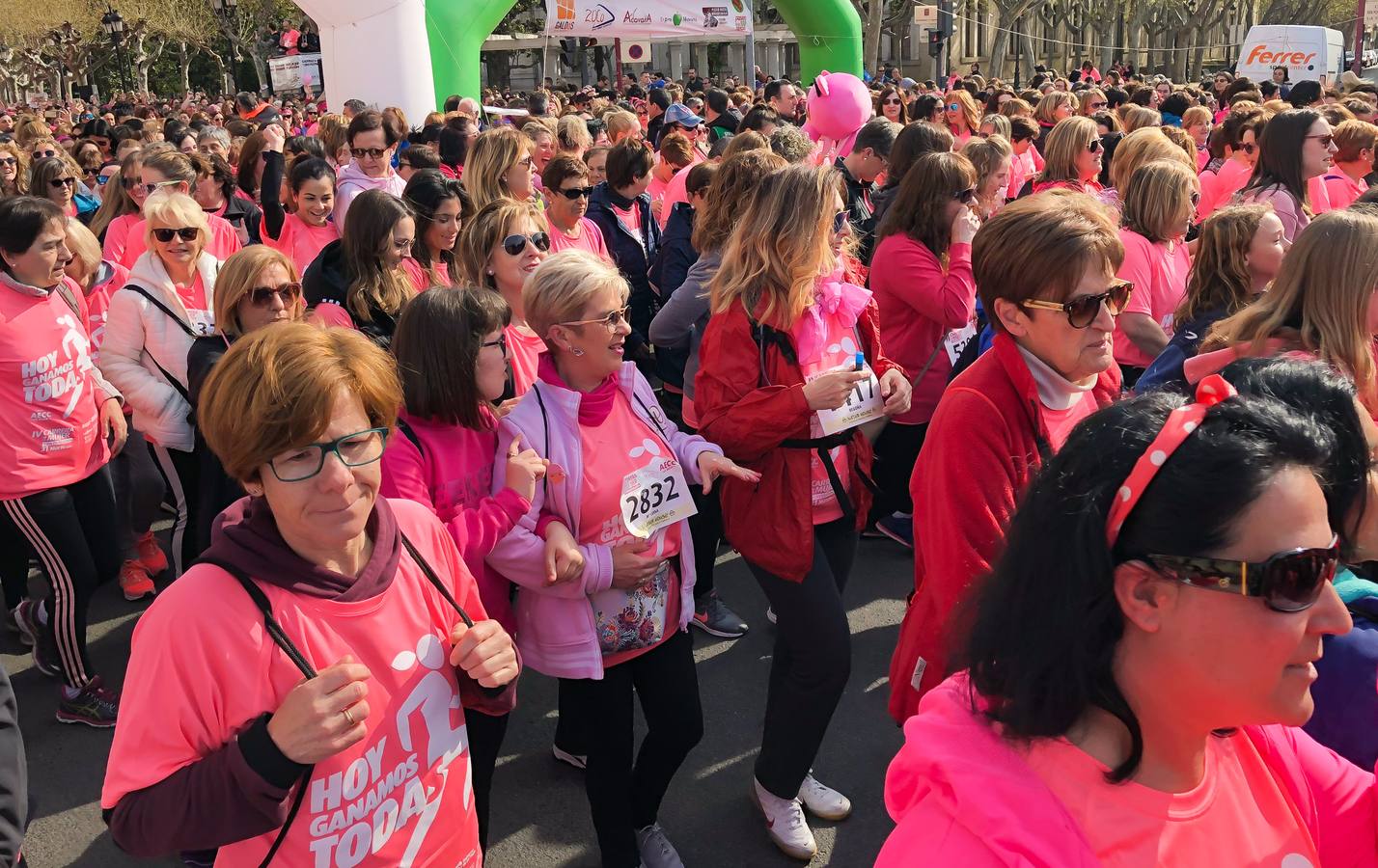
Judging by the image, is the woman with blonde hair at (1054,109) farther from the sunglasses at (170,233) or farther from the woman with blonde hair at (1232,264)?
the sunglasses at (170,233)

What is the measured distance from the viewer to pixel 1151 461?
1236mm

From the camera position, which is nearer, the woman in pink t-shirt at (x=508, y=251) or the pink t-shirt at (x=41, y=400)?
the pink t-shirt at (x=41, y=400)

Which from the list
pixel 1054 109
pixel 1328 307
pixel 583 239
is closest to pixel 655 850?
pixel 1328 307

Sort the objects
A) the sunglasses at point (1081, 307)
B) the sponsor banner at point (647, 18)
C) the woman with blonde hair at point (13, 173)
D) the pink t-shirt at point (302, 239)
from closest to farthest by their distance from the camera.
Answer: the sunglasses at point (1081, 307)
the pink t-shirt at point (302, 239)
the woman with blonde hair at point (13, 173)
the sponsor banner at point (647, 18)

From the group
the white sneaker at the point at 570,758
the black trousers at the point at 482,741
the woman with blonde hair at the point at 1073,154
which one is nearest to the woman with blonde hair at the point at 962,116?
the woman with blonde hair at the point at 1073,154

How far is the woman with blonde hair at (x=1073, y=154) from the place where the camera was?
665cm

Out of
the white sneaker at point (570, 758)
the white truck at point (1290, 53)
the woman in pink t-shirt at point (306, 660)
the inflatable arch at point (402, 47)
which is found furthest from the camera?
the white truck at point (1290, 53)

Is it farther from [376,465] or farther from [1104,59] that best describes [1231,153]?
[1104,59]

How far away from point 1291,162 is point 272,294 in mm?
5030

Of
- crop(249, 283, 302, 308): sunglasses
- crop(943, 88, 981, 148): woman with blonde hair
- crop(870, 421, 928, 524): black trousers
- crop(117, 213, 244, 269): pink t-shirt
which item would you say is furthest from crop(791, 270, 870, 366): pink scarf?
crop(943, 88, 981, 148): woman with blonde hair

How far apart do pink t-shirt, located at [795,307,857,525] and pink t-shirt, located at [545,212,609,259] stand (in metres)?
2.21

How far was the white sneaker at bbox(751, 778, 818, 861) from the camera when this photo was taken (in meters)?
3.22

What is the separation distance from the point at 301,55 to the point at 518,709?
23324 mm

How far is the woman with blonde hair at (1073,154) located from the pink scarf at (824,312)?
12.3 ft
